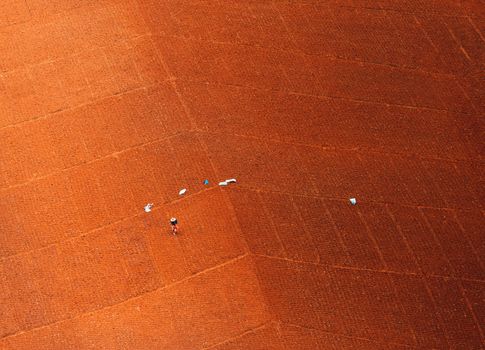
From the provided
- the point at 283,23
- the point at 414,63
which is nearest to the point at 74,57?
the point at 283,23

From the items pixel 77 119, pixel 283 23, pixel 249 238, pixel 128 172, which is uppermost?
pixel 283 23

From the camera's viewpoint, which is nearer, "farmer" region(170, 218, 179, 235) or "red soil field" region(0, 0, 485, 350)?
"red soil field" region(0, 0, 485, 350)

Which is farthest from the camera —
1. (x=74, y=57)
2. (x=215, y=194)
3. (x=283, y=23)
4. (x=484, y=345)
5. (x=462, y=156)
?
(x=283, y=23)

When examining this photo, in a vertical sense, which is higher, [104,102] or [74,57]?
[74,57]

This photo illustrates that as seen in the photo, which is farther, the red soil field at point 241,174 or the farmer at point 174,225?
the farmer at point 174,225

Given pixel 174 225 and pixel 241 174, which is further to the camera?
pixel 241 174

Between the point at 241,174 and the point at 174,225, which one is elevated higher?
the point at 241,174

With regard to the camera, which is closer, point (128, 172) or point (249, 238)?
point (249, 238)

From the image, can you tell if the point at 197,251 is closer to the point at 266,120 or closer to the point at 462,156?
the point at 266,120
